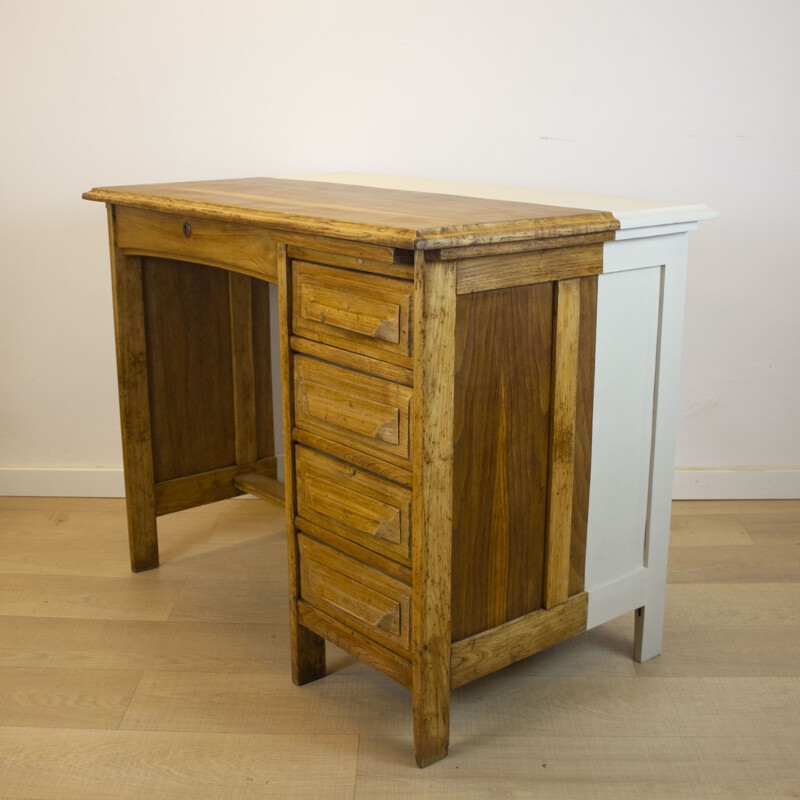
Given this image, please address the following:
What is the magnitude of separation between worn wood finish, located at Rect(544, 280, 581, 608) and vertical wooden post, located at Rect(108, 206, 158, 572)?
107 centimetres

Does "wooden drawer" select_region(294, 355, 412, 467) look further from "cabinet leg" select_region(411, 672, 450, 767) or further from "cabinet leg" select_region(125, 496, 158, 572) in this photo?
"cabinet leg" select_region(125, 496, 158, 572)

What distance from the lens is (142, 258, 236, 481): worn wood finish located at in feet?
7.87

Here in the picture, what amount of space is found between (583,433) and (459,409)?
0.30 meters

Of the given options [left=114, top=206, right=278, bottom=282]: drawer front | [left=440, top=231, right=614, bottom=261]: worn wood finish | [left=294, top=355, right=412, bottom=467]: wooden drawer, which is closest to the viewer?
[left=440, top=231, right=614, bottom=261]: worn wood finish

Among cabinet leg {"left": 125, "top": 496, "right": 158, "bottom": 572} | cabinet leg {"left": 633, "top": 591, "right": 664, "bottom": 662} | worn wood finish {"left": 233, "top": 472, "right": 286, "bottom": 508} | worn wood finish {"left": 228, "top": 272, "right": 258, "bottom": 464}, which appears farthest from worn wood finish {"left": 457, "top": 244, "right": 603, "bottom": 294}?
cabinet leg {"left": 125, "top": 496, "right": 158, "bottom": 572}

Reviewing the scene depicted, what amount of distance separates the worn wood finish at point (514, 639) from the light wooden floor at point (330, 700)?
133 mm

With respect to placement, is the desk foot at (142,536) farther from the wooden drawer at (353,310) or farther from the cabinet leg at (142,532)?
the wooden drawer at (353,310)

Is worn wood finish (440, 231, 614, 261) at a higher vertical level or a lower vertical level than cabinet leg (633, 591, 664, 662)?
higher

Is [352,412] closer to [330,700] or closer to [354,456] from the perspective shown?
[354,456]

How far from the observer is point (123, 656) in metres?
2.05

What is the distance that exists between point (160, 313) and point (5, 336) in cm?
69

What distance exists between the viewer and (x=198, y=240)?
2.00 meters

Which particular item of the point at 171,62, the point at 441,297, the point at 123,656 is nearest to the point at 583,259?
the point at 441,297

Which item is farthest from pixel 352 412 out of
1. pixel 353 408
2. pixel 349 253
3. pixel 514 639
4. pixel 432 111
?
pixel 432 111
